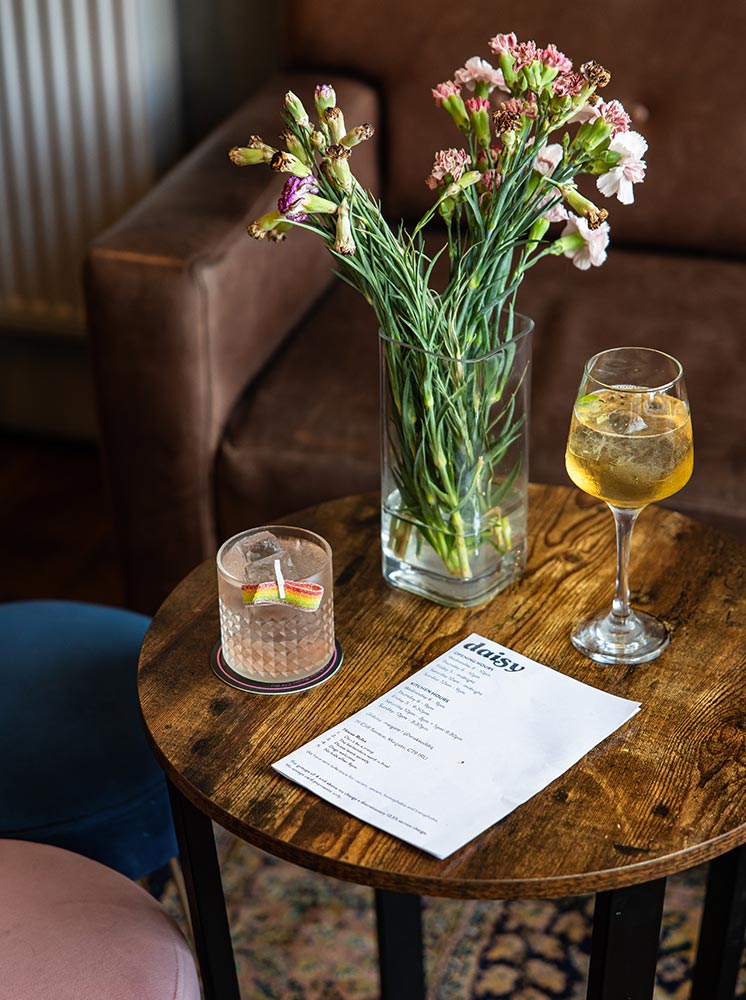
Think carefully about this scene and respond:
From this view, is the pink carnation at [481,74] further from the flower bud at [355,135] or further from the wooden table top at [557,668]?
the wooden table top at [557,668]

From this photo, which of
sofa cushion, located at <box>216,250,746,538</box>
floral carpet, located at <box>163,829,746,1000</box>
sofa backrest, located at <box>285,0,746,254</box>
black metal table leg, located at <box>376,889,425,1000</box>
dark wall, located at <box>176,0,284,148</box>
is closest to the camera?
black metal table leg, located at <box>376,889,425,1000</box>

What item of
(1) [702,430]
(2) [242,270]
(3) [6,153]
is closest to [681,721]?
(1) [702,430]

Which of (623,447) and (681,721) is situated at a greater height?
(623,447)

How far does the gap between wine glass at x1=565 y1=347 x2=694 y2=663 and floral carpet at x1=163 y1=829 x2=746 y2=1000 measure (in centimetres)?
64

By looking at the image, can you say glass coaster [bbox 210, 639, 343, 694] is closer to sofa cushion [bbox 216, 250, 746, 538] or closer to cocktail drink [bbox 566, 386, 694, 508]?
cocktail drink [bbox 566, 386, 694, 508]

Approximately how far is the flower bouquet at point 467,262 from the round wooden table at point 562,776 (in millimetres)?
69

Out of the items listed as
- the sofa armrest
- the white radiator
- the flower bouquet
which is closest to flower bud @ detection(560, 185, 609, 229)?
the flower bouquet

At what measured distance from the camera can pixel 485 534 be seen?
1.09m

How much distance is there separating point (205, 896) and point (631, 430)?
51 cm

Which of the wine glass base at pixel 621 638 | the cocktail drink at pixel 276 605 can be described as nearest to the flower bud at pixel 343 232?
the cocktail drink at pixel 276 605

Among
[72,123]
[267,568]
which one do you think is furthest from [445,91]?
[72,123]

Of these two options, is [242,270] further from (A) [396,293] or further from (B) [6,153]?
(B) [6,153]

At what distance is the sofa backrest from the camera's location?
186 cm

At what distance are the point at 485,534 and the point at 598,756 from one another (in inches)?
9.8
